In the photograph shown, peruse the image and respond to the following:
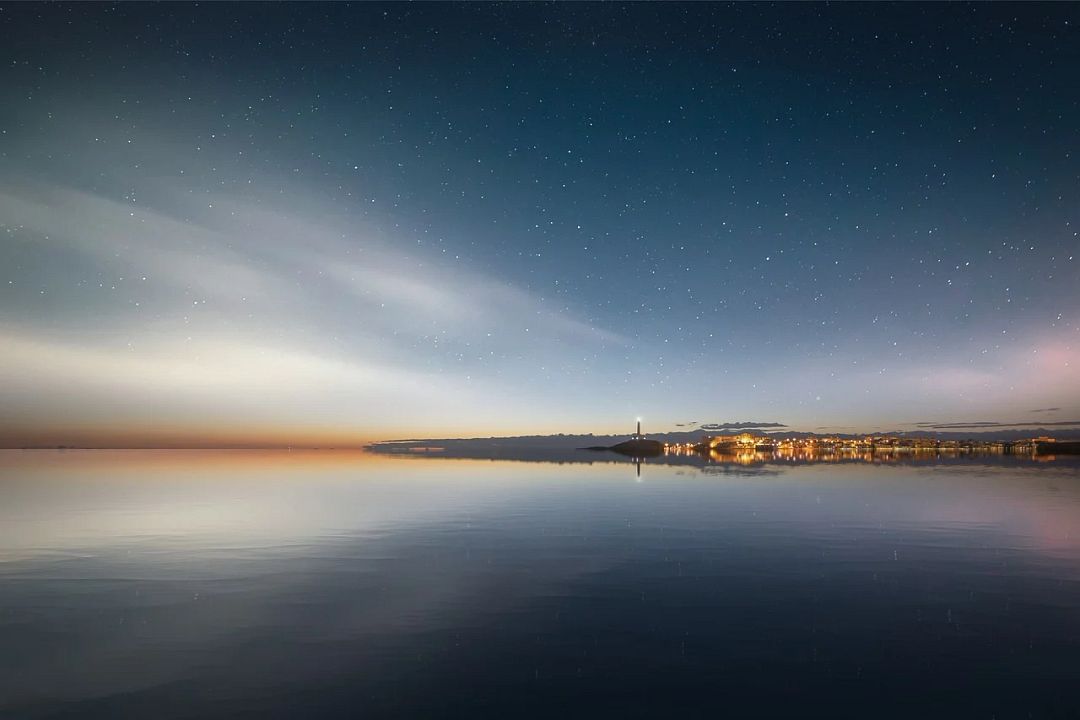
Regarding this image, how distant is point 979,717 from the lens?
13.3 meters

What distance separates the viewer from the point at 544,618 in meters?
20.4

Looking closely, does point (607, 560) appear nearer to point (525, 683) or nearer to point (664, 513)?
point (525, 683)

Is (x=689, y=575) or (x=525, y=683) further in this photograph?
(x=689, y=575)

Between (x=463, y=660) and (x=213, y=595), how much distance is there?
489 inches

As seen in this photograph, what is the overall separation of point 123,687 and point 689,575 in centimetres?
1998

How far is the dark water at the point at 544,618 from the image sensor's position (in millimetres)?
14281

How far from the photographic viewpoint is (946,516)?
1774 inches

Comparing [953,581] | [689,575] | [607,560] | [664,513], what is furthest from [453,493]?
[953,581]

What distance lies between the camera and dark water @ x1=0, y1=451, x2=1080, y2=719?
14.3 m

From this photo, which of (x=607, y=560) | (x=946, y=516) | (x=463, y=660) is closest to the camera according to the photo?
(x=463, y=660)

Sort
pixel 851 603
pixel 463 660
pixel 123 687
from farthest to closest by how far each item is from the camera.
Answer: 1. pixel 851 603
2. pixel 463 660
3. pixel 123 687

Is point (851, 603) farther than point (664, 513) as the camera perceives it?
No

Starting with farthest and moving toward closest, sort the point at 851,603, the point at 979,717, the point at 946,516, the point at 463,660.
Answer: the point at 946,516, the point at 851,603, the point at 463,660, the point at 979,717

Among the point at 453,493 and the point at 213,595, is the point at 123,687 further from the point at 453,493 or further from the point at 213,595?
the point at 453,493
